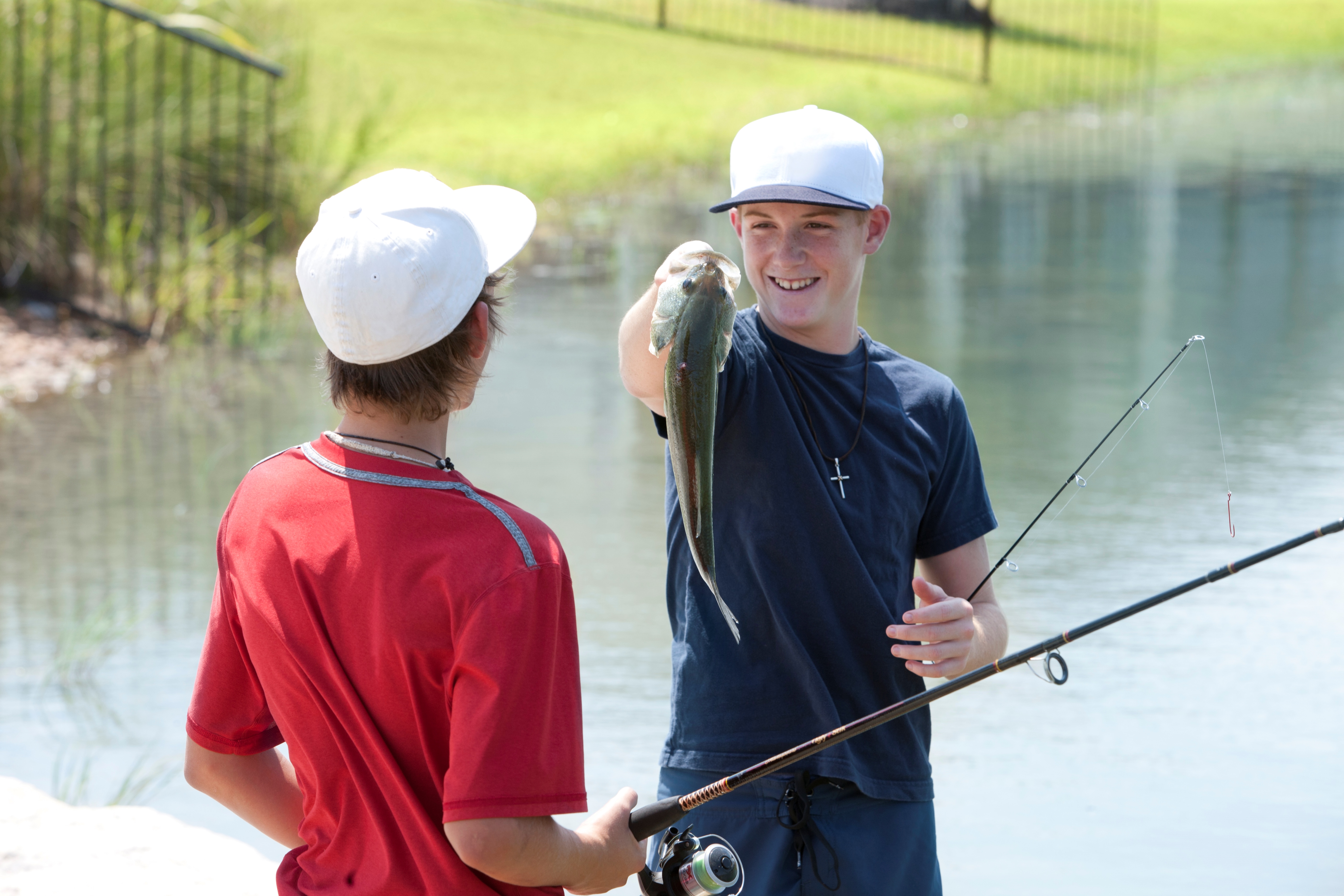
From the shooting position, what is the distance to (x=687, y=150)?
1600 cm

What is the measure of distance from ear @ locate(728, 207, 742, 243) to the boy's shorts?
2.85ft

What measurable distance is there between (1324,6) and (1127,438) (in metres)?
33.1

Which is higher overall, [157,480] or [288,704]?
[288,704]

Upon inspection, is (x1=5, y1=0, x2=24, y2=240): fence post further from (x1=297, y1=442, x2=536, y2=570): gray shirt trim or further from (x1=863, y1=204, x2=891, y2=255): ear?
(x1=297, y1=442, x2=536, y2=570): gray shirt trim

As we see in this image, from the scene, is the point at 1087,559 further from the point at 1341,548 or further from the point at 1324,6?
the point at 1324,6

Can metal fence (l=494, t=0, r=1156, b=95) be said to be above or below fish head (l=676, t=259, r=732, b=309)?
above

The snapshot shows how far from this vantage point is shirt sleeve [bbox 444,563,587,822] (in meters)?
1.51

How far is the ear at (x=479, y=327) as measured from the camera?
1709 mm

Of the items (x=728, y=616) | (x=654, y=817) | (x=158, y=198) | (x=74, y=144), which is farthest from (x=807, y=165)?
(x=74, y=144)

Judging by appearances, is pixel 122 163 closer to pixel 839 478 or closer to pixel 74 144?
pixel 74 144

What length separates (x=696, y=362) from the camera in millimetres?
1893

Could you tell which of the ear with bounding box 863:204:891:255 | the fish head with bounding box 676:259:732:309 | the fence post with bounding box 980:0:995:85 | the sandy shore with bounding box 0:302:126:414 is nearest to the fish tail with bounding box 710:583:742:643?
the fish head with bounding box 676:259:732:309

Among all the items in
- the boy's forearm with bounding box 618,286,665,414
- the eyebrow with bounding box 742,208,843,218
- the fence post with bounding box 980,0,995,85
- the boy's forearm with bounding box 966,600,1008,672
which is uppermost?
the fence post with bounding box 980,0,995,85

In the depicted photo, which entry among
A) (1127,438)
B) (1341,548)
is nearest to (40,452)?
(1127,438)
